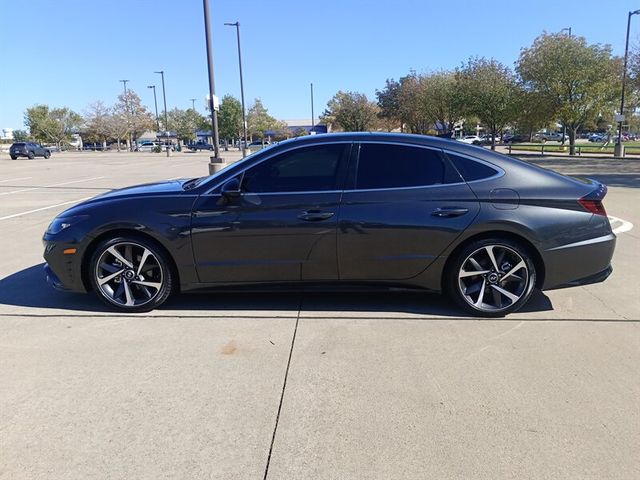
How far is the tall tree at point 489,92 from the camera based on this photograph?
35312mm

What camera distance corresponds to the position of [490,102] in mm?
36000

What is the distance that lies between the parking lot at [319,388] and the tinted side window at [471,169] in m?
1.26

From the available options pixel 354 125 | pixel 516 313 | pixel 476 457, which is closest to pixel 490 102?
pixel 354 125

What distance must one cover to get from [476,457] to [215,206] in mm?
2815

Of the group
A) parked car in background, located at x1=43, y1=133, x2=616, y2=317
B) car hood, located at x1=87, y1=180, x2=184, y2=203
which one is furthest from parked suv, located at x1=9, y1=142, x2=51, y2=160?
parked car in background, located at x1=43, y1=133, x2=616, y2=317

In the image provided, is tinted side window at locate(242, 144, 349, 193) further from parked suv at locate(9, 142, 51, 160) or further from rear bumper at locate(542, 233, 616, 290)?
parked suv at locate(9, 142, 51, 160)

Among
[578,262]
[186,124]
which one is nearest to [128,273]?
[578,262]

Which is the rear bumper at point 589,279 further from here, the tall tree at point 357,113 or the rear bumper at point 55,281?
the tall tree at point 357,113

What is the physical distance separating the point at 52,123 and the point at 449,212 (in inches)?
3777

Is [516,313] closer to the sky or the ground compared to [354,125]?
closer to the ground

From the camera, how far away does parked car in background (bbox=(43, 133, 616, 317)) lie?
422 cm

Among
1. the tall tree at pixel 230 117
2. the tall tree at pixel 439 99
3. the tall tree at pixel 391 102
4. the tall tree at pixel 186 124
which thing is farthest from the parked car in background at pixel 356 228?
the tall tree at pixel 186 124

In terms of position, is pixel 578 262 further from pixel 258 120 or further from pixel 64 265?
pixel 258 120

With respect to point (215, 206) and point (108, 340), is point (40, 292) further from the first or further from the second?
point (215, 206)
